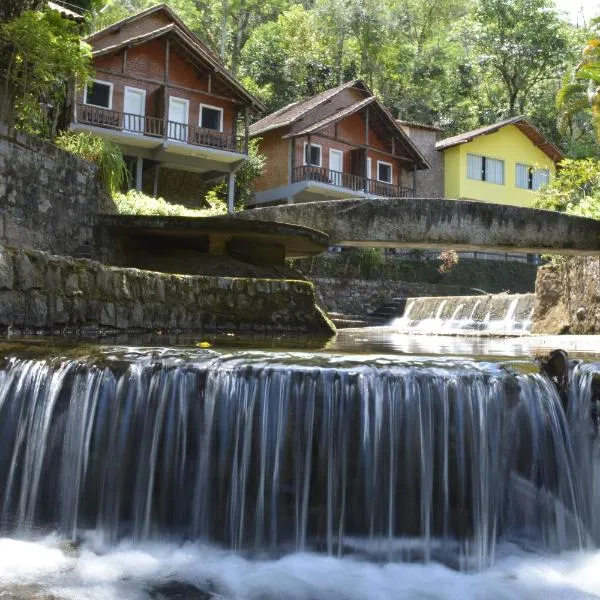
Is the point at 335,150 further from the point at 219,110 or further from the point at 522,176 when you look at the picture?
the point at 522,176

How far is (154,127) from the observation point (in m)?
28.2

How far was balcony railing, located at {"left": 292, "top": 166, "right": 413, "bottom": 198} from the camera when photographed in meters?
32.8

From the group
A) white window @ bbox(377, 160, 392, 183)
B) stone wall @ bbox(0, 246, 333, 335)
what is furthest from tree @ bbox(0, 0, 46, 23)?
white window @ bbox(377, 160, 392, 183)

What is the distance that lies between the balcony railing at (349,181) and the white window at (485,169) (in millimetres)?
5197

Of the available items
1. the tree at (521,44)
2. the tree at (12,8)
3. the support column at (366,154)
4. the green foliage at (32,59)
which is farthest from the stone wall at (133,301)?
the tree at (521,44)

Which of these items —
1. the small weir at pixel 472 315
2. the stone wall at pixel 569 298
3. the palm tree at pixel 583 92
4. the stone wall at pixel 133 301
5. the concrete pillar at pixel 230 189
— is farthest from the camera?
the concrete pillar at pixel 230 189

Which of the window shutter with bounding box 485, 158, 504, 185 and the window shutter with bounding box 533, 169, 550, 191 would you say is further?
the window shutter with bounding box 533, 169, 550, 191

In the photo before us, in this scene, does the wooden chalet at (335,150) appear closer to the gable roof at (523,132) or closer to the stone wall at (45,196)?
the gable roof at (523,132)

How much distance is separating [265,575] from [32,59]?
10.6 m

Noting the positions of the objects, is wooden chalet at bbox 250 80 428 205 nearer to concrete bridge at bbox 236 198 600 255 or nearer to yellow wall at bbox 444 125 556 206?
yellow wall at bbox 444 125 556 206

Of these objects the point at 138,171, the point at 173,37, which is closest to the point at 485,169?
the point at 173,37

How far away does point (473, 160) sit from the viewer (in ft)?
133

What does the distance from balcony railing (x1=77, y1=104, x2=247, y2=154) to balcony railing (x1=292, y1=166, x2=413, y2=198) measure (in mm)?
3189

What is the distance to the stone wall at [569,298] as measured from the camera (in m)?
13.9
